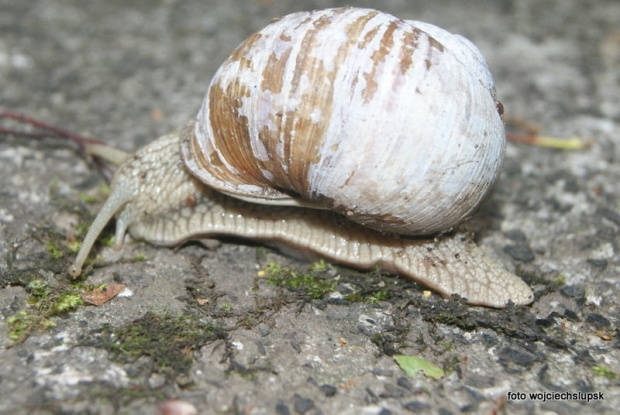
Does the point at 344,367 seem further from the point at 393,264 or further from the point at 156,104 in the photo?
the point at 156,104

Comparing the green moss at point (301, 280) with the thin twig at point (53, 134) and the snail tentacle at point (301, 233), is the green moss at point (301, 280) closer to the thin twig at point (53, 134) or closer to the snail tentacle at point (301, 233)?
the snail tentacle at point (301, 233)

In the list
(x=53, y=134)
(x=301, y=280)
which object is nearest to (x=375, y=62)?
(x=301, y=280)

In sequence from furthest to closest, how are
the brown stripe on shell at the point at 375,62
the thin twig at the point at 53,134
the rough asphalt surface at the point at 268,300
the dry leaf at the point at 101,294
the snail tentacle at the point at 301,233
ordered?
the thin twig at the point at 53,134 < the snail tentacle at the point at 301,233 < the dry leaf at the point at 101,294 < the brown stripe on shell at the point at 375,62 < the rough asphalt surface at the point at 268,300

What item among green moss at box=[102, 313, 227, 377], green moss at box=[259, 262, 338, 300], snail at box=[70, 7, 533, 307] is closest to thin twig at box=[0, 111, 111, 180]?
snail at box=[70, 7, 533, 307]

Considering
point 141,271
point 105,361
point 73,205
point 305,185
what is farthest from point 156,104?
point 105,361

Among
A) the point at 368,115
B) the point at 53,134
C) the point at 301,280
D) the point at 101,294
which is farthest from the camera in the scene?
the point at 53,134

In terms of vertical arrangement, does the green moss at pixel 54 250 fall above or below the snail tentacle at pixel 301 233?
below

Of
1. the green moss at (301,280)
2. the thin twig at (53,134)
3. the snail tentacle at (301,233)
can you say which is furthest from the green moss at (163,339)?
the thin twig at (53,134)

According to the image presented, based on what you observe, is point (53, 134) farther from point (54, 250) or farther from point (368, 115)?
point (368, 115)
